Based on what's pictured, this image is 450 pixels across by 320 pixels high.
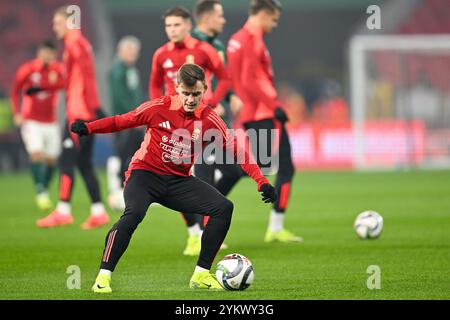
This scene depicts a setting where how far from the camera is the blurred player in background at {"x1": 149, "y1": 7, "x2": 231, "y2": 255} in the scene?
33.6 feet

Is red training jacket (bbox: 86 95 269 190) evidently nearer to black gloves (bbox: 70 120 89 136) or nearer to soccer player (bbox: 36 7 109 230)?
black gloves (bbox: 70 120 89 136)

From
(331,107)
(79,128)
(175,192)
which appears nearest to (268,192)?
(175,192)

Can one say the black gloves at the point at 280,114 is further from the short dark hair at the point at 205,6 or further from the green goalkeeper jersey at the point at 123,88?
the green goalkeeper jersey at the point at 123,88

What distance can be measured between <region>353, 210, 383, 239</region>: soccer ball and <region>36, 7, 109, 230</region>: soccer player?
320cm

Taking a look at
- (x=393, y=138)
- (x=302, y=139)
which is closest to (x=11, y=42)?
(x=302, y=139)

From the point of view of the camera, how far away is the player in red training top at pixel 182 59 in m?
10.2

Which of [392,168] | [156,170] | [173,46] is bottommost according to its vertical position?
[392,168]

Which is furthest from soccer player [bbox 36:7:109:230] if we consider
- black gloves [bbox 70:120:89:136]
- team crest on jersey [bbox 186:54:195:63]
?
black gloves [bbox 70:120:89:136]

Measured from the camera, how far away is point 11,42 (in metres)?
32.2

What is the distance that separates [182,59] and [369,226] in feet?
8.59
